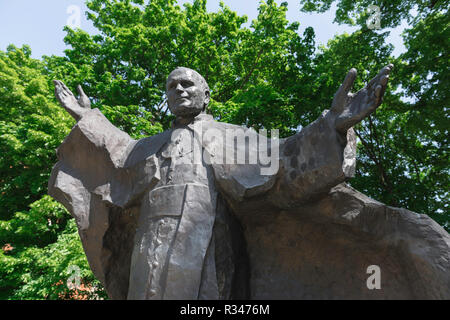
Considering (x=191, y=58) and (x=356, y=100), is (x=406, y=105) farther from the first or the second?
(x=356, y=100)

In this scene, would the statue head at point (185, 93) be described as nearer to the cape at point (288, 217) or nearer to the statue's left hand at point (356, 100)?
the cape at point (288, 217)

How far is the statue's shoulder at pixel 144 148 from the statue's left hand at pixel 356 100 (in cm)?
169

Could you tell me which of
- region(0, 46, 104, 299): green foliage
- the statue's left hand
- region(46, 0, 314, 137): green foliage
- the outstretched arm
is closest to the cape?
the outstretched arm

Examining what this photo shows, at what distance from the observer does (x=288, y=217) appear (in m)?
3.26

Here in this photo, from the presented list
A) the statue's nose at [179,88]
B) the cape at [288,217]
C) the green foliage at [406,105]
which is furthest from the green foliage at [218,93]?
the statue's nose at [179,88]

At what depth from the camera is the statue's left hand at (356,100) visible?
240cm

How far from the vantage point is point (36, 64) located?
13.9 meters

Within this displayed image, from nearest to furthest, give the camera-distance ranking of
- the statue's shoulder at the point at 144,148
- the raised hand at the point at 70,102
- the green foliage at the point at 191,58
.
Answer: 1. the statue's shoulder at the point at 144,148
2. the raised hand at the point at 70,102
3. the green foliage at the point at 191,58

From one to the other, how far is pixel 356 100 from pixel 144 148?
81.3 inches

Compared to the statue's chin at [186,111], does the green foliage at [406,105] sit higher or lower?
higher

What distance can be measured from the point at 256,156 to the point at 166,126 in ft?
26.6

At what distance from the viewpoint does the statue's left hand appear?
240cm

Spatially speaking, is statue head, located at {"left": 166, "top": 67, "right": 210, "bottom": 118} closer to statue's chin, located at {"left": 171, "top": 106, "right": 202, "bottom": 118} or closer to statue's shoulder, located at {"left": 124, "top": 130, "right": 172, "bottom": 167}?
statue's chin, located at {"left": 171, "top": 106, "right": 202, "bottom": 118}

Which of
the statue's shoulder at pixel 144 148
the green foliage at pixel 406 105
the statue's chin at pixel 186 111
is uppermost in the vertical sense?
the green foliage at pixel 406 105
